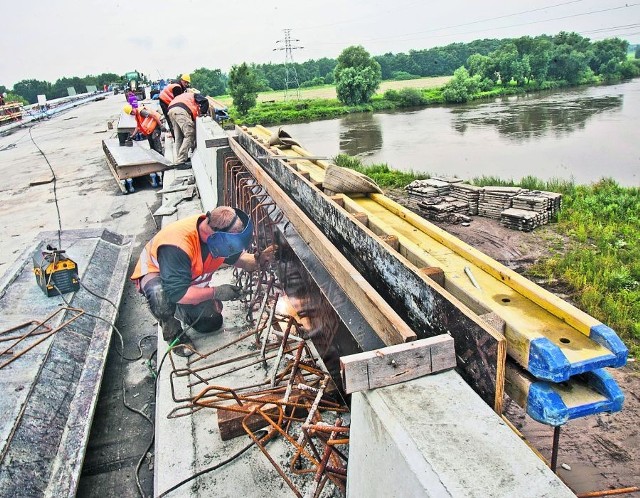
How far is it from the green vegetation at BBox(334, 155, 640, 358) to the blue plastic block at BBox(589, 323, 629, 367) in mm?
5241

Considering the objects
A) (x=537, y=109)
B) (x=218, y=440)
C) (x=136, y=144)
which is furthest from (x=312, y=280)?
(x=537, y=109)

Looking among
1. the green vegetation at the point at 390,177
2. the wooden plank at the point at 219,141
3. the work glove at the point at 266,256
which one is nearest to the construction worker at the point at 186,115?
the wooden plank at the point at 219,141

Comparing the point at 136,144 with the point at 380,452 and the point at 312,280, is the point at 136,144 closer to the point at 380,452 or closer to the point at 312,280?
the point at 312,280

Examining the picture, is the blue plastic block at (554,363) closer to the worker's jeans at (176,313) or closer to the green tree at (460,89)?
the worker's jeans at (176,313)

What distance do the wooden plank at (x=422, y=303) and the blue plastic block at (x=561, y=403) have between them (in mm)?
142

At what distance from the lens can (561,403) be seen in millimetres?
1969

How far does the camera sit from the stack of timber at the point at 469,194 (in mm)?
13336

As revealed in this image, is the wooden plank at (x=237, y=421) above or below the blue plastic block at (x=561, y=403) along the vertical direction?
below

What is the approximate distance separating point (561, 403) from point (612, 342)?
0.34 metres

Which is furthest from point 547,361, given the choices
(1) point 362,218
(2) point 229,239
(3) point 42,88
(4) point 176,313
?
(3) point 42,88

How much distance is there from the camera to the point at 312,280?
4281mm

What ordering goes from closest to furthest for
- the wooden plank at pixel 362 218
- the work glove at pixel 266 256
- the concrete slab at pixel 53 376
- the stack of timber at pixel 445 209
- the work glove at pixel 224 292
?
the concrete slab at pixel 53 376
the wooden plank at pixel 362 218
the work glove at pixel 224 292
the work glove at pixel 266 256
the stack of timber at pixel 445 209

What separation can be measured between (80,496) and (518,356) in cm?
338

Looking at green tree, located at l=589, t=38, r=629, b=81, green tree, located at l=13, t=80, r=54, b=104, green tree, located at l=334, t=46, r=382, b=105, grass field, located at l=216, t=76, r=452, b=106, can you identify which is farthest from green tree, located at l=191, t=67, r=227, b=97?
green tree, located at l=589, t=38, r=629, b=81
